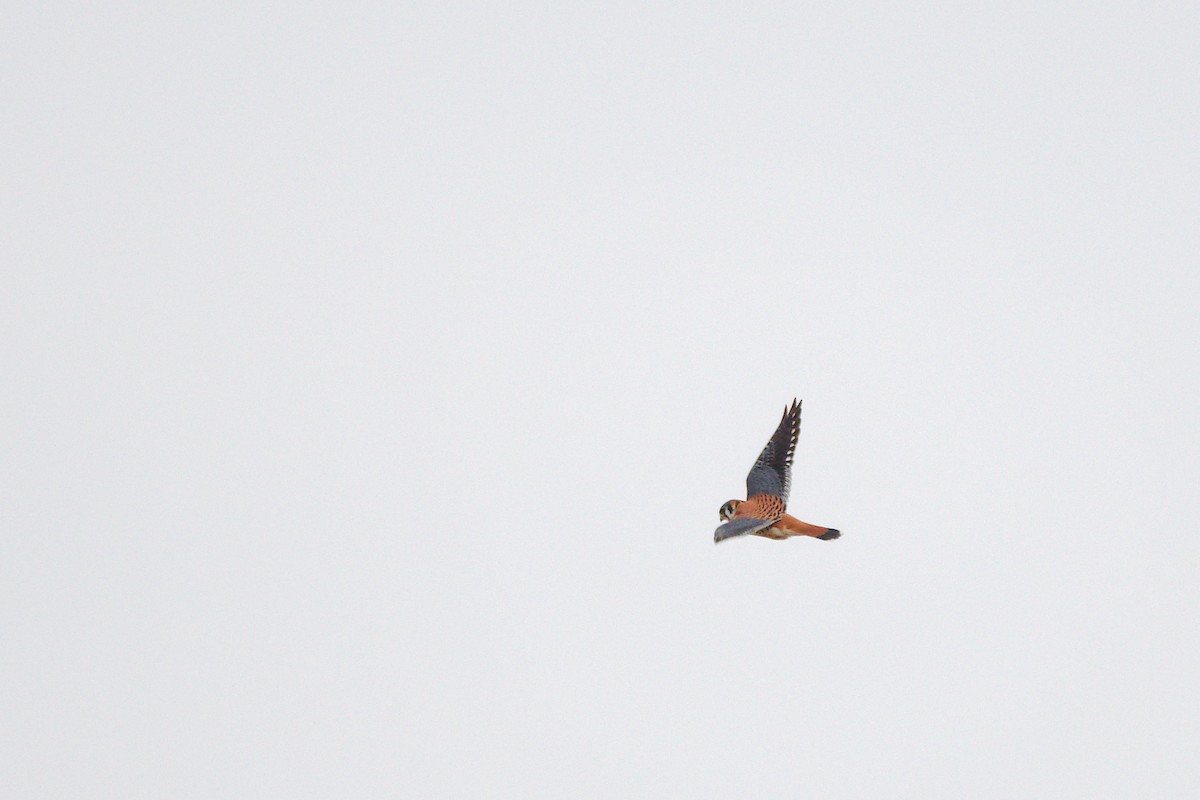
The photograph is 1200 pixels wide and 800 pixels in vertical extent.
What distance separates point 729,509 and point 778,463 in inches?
111

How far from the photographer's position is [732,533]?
2075 cm

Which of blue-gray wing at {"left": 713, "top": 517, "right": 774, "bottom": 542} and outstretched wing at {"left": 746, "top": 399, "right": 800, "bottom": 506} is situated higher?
outstretched wing at {"left": 746, "top": 399, "right": 800, "bottom": 506}

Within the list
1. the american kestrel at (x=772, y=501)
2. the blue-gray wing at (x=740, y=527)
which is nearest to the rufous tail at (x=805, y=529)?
the american kestrel at (x=772, y=501)

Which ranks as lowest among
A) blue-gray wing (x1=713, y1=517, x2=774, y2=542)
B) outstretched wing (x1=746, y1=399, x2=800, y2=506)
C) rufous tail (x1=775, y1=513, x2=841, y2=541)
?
blue-gray wing (x1=713, y1=517, x2=774, y2=542)

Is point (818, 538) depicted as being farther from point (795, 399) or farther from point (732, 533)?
point (795, 399)

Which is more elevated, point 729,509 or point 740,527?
point 729,509

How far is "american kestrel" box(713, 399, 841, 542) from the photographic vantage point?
2197cm

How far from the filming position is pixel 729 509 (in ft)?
74.8

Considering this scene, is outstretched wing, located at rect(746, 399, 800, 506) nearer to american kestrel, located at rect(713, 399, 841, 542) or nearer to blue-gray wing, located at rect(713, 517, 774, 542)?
american kestrel, located at rect(713, 399, 841, 542)

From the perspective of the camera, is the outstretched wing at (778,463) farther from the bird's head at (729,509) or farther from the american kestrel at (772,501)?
the bird's head at (729,509)

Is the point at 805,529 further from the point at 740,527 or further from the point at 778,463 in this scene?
the point at 778,463

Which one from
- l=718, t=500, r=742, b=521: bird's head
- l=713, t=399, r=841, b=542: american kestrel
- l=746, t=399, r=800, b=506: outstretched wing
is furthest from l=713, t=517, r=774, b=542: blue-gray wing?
l=746, t=399, r=800, b=506: outstretched wing

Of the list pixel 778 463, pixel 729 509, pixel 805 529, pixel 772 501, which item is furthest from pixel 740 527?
pixel 778 463

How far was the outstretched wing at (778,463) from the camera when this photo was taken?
2431 centimetres
